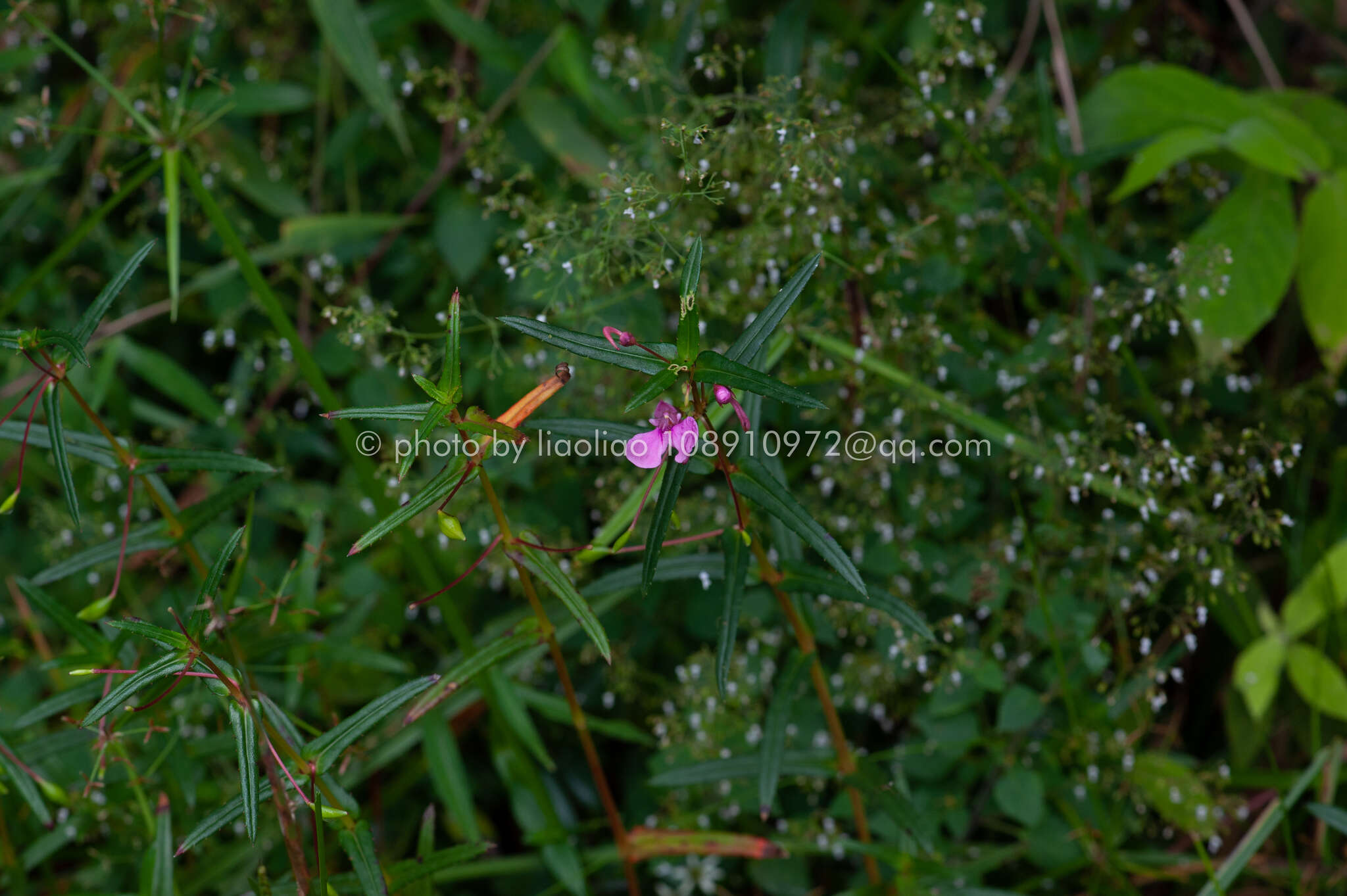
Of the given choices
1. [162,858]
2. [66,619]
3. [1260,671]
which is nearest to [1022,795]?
[1260,671]

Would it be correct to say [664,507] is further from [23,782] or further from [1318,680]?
[1318,680]

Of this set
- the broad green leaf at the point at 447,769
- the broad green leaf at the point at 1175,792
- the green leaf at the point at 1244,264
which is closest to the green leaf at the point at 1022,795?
the broad green leaf at the point at 1175,792

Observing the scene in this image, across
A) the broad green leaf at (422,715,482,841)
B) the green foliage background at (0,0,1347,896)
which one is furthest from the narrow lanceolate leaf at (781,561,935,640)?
the broad green leaf at (422,715,482,841)

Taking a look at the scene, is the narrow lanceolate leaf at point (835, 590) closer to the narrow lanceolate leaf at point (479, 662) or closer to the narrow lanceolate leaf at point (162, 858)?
the narrow lanceolate leaf at point (479, 662)

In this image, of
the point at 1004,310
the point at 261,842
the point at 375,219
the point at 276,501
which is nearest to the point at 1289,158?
the point at 1004,310

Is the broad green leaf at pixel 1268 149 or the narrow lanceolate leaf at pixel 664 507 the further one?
the broad green leaf at pixel 1268 149
